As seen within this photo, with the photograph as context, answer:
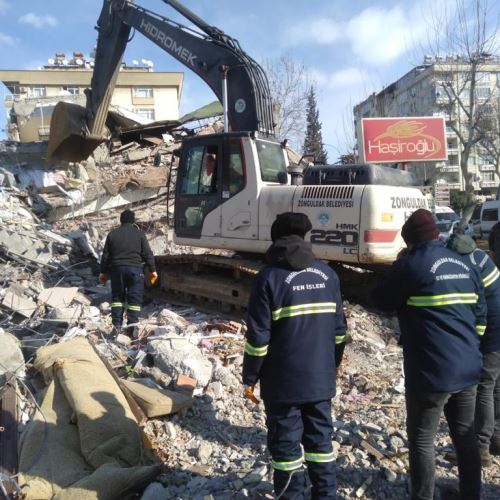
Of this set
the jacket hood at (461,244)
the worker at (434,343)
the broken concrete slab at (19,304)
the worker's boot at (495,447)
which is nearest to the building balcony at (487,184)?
the broken concrete slab at (19,304)

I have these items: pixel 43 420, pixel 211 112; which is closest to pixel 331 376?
pixel 43 420

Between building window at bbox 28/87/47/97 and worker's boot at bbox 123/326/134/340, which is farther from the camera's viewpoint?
building window at bbox 28/87/47/97

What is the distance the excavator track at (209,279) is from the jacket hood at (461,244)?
388cm

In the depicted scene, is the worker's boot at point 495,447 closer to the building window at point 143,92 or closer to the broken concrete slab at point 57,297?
the broken concrete slab at point 57,297

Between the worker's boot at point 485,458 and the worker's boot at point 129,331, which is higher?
the worker's boot at point 129,331

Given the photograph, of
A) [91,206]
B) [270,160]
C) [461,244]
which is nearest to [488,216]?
[91,206]

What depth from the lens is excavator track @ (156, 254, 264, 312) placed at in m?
7.40

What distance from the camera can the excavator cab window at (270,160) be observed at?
728 cm

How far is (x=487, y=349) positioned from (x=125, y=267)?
4.82m

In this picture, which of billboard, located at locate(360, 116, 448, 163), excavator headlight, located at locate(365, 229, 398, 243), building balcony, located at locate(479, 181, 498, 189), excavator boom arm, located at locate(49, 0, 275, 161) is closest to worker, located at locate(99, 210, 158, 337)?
excavator boom arm, located at locate(49, 0, 275, 161)

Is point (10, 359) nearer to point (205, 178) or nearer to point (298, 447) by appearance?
point (298, 447)

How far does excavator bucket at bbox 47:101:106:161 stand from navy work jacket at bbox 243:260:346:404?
9801mm

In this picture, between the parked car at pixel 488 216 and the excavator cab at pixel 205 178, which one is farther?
the parked car at pixel 488 216

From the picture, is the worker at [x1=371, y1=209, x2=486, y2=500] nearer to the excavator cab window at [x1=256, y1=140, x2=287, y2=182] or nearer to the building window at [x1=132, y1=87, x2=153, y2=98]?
the excavator cab window at [x1=256, y1=140, x2=287, y2=182]
